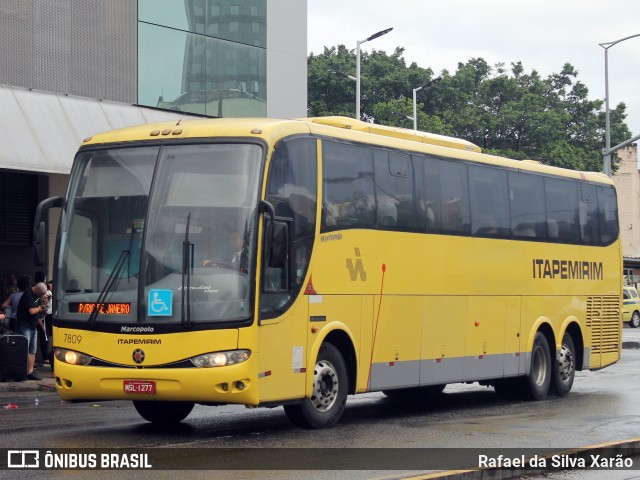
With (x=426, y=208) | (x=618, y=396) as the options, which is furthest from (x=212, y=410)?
(x=618, y=396)

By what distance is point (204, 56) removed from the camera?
27453mm

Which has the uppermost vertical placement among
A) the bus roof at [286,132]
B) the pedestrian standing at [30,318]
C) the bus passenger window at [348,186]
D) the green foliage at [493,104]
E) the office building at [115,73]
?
the green foliage at [493,104]

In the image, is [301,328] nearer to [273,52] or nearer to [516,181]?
[516,181]

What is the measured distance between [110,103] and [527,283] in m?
10.2

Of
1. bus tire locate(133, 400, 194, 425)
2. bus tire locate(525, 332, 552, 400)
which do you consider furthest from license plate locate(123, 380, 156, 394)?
A: bus tire locate(525, 332, 552, 400)

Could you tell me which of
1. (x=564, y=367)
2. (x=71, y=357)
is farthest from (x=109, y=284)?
(x=564, y=367)

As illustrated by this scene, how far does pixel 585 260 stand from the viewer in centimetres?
2083

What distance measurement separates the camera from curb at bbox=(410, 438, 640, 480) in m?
9.98

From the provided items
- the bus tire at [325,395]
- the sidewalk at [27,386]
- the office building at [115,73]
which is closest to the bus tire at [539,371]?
the bus tire at [325,395]

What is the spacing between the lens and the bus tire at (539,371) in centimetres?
1909

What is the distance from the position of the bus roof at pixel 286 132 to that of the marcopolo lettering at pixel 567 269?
90.2 inches

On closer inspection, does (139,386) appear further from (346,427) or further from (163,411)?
(346,427)

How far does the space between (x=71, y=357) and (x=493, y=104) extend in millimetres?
66536

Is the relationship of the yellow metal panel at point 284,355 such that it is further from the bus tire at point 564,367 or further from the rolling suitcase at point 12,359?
the rolling suitcase at point 12,359
